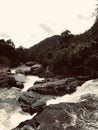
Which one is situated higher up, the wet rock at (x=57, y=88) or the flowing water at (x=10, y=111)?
the wet rock at (x=57, y=88)

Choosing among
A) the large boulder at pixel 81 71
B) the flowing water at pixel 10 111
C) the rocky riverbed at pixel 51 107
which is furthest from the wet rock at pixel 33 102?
the large boulder at pixel 81 71

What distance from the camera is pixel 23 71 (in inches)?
1978

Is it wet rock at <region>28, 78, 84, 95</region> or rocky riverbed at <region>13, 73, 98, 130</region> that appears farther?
wet rock at <region>28, 78, 84, 95</region>

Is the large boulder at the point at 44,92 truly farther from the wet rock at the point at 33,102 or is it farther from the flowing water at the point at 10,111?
the flowing water at the point at 10,111

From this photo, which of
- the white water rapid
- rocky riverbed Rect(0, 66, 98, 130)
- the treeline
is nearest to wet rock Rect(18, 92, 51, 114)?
rocky riverbed Rect(0, 66, 98, 130)

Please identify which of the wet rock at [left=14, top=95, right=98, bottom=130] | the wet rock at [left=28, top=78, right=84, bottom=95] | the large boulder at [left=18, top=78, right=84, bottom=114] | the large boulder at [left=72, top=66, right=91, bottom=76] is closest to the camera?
the wet rock at [left=14, top=95, right=98, bottom=130]

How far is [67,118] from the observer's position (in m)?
19.7

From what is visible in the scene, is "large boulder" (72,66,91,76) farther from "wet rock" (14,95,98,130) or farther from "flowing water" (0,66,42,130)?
"wet rock" (14,95,98,130)

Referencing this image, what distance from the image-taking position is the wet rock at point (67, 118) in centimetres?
1846

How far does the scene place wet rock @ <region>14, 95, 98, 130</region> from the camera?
1846cm

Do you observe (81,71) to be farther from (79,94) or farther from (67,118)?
(67,118)

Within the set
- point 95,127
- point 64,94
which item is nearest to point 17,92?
point 64,94

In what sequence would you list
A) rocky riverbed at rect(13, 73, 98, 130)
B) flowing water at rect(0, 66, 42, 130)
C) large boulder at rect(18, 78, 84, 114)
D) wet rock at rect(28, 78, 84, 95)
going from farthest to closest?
wet rock at rect(28, 78, 84, 95) → large boulder at rect(18, 78, 84, 114) → flowing water at rect(0, 66, 42, 130) → rocky riverbed at rect(13, 73, 98, 130)

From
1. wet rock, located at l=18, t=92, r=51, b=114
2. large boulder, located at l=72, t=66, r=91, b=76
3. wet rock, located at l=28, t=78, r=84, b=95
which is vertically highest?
large boulder, located at l=72, t=66, r=91, b=76
